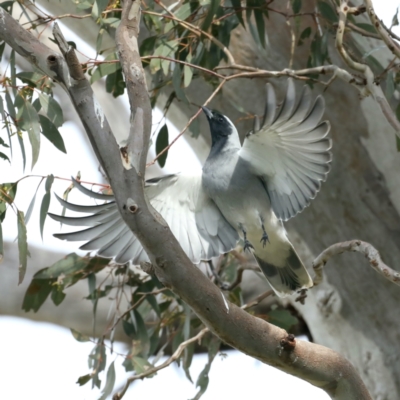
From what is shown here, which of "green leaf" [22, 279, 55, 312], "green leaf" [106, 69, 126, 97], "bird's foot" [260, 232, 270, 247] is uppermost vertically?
"green leaf" [106, 69, 126, 97]

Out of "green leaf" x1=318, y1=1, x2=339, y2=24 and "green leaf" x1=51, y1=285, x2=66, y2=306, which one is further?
"green leaf" x1=51, y1=285, x2=66, y2=306

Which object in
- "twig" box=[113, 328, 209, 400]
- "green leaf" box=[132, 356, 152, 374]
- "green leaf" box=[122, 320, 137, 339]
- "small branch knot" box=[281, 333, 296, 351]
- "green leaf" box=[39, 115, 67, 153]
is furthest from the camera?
"green leaf" box=[122, 320, 137, 339]

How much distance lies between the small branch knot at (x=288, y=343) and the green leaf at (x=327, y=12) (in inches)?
55.2

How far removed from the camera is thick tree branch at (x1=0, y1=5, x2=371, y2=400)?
1286mm

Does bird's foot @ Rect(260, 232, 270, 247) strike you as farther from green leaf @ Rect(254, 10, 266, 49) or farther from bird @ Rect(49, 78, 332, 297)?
green leaf @ Rect(254, 10, 266, 49)

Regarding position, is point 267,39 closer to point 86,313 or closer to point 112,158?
point 112,158

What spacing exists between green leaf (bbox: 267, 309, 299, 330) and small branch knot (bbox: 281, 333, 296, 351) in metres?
1.22

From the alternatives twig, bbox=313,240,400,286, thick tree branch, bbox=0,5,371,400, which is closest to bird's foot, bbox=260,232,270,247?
twig, bbox=313,240,400,286

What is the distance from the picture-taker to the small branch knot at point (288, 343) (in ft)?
5.00

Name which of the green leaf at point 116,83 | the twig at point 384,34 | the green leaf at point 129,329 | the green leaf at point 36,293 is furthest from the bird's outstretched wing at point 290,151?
the green leaf at point 36,293

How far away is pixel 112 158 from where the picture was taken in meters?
1.29

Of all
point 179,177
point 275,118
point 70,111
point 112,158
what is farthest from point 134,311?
point 70,111

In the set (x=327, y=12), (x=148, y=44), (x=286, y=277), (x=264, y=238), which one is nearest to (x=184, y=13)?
(x=148, y=44)

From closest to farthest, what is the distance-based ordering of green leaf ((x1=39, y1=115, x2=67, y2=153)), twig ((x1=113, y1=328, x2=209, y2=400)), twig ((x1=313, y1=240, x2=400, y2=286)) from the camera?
1. twig ((x1=313, y1=240, x2=400, y2=286))
2. twig ((x1=113, y1=328, x2=209, y2=400))
3. green leaf ((x1=39, y1=115, x2=67, y2=153))
